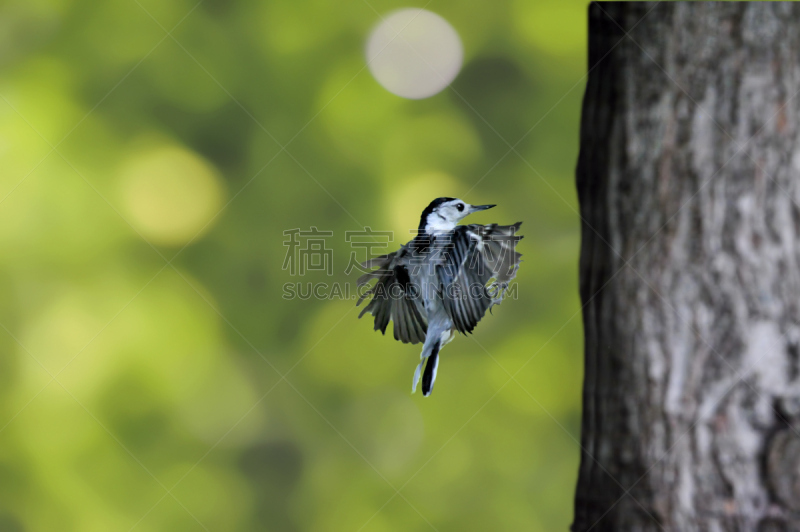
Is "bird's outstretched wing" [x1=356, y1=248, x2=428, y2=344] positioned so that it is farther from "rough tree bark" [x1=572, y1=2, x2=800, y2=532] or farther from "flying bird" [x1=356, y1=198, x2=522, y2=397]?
"rough tree bark" [x1=572, y1=2, x2=800, y2=532]

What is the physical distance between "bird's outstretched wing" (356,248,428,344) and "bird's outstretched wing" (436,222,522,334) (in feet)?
0.39

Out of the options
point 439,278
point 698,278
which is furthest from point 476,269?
point 698,278

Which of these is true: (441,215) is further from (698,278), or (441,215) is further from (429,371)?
(698,278)

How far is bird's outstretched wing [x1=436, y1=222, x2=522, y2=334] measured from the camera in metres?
1.06

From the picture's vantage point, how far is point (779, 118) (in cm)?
84

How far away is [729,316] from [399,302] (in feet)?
2.11

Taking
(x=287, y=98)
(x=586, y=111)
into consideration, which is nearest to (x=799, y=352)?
(x=586, y=111)

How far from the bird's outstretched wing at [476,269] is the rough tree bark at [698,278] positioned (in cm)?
20

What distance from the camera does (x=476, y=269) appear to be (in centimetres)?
107

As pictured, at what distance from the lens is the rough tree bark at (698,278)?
2.68 ft

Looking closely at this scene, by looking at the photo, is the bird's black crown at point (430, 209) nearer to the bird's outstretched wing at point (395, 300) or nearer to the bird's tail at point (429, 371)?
the bird's outstretched wing at point (395, 300)

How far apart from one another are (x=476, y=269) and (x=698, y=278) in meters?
0.40

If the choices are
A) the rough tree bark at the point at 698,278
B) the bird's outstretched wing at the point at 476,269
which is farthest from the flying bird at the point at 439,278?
the rough tree bark at the point at 698,278

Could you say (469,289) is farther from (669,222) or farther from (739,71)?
(739,71)
